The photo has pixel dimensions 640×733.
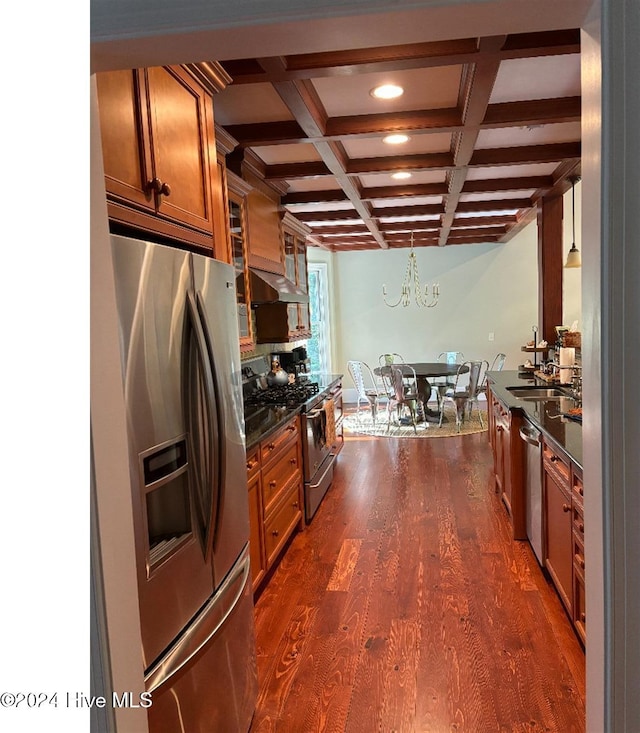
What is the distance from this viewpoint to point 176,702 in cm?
157

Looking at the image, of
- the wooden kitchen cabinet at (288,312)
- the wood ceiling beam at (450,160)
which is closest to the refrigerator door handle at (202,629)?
the wood ceiling beam at (450,160)

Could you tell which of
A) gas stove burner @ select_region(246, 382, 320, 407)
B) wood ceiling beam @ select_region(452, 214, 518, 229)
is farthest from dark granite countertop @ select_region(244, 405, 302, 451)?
wood ceiling beam @ select_region(452, 214, 518, 229)

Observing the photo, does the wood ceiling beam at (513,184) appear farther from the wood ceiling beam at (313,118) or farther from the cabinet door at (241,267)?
the cabinet door at (241,267)

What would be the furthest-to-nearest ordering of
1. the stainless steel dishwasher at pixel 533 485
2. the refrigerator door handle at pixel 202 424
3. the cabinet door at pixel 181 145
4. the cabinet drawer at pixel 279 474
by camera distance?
1. the cabinet drawer at pixel 279 474
2. the stainless steel dishwasher at pixel 533 485
3. the cabinet door at pixel 181 145
4. the refrigerator door handle at pixel 202 424

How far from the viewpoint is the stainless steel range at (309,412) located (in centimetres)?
438

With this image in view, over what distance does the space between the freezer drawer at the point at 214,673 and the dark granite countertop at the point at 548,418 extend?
1424 mm

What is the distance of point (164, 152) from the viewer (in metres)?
1.91

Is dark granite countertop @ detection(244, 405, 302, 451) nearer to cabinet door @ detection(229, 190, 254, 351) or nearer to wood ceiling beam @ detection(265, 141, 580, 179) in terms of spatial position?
cabinet door @ detection(229, 190, 254, 351)

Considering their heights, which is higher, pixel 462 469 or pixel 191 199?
pixel 191 199

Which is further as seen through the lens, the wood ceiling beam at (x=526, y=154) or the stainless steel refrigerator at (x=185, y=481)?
the wood ceiling beam at (x=526, y=154)
